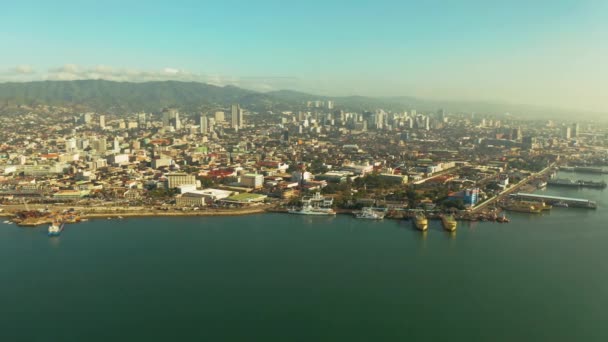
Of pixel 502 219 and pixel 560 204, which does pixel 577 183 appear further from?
pixel 502 219

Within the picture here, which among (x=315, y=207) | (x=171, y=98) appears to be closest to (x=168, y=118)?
(x=171, y=98)

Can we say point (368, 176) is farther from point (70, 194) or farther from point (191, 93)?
point (191, 93)

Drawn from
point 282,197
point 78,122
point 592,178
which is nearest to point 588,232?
point 282,197

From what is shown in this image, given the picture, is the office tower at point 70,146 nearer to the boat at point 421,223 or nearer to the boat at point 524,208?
the boat at point 421,223

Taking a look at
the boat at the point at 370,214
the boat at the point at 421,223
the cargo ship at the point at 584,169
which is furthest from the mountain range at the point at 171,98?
the boat at the point at 421,223

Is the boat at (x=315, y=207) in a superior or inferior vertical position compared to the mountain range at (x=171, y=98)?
inferior

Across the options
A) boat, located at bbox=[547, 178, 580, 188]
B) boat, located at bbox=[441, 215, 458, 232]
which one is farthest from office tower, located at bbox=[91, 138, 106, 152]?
boat, located at bbox=[547, 178, 580, 188]
